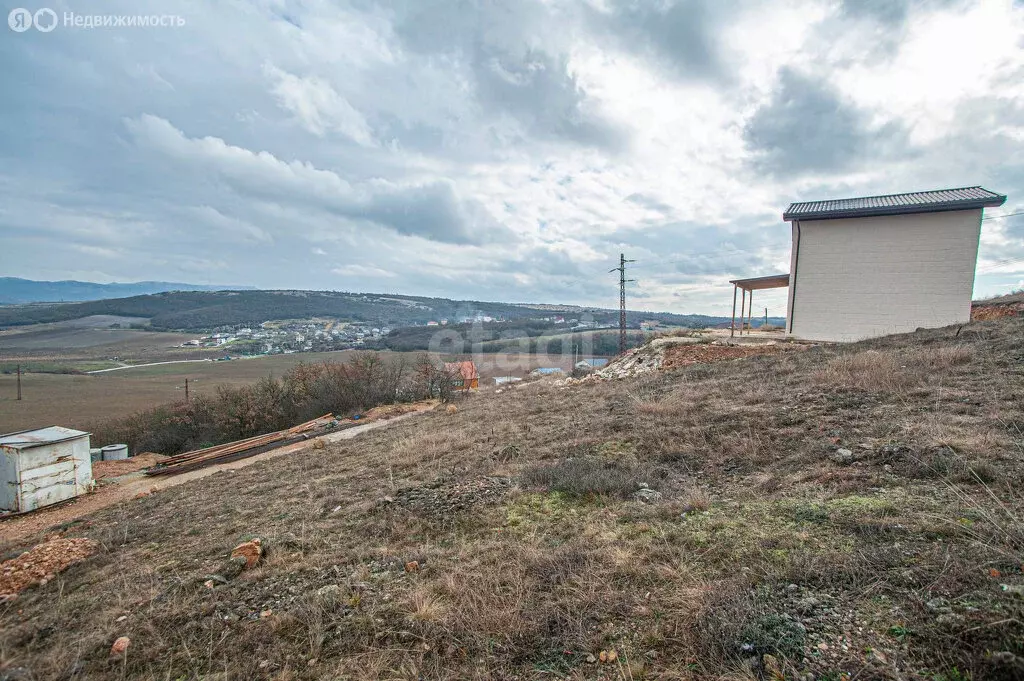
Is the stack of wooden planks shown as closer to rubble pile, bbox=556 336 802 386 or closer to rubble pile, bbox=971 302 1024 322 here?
rubble pile, bbox=556 336 802 386

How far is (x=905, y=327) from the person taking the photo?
42.2ft

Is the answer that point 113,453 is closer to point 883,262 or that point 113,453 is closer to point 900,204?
point 883,262

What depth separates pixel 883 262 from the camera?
12844 mm

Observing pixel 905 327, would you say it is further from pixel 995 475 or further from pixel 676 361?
pixel 995 475

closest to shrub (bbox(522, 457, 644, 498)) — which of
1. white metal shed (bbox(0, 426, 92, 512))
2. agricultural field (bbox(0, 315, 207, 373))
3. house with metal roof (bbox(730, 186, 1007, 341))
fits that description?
white metal shed (bbox(0, 426, 92, 512))

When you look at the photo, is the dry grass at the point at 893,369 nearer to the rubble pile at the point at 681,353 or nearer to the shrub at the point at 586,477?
the shrub at the point at 586,477

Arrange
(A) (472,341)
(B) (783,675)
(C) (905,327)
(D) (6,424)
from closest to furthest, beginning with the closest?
(B) (783,675), (C) (905,327), (D) (6,424), (A) (472,341)

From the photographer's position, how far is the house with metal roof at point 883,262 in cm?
1205

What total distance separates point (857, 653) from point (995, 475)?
2.57 meters

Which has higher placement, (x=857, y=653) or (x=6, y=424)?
(x=857, y=653)

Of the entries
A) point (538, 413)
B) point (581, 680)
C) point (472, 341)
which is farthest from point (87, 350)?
point (581, 680)

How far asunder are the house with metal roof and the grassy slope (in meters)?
8.65

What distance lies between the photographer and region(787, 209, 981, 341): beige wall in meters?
12.1

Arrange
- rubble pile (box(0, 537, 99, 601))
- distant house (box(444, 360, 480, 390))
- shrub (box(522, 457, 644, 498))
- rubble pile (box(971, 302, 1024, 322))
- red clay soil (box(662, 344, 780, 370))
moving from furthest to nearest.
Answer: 1. distant house (box(444, 360, 480, 390))
2. red clay soil (box(662, 344, 780, 370))
3. rubble pile (box(971, 302, 1024, 322))
4. shrub (box(522, 457, 644, 498))
5. rubble pile (box(0, 537, 99, 601))
